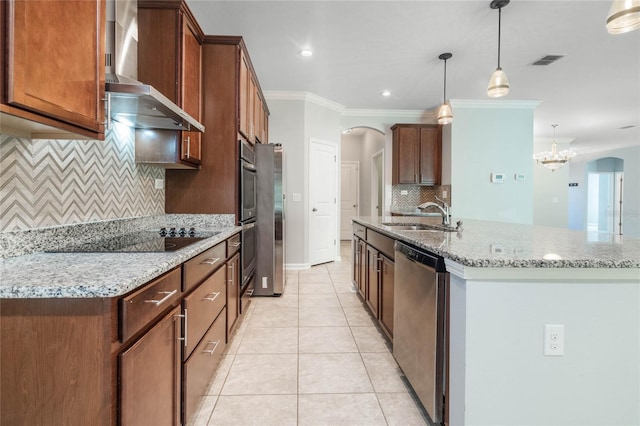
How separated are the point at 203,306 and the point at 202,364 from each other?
296 millimetres

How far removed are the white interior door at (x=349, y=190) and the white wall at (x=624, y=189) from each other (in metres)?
7.21

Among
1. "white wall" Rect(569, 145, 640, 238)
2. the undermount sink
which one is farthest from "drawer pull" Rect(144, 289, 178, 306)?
"white wall" Rect(569, 145, 640, 238)

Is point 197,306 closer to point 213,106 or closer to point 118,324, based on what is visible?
point 118,324

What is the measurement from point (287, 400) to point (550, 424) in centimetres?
120

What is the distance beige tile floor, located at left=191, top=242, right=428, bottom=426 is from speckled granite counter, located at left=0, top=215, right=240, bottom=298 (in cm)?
89

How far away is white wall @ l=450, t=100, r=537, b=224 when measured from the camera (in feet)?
17.5

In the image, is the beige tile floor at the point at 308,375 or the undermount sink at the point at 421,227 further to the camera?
the undermount sink at the point at 421,227

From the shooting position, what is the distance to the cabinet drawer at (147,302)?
0.92m

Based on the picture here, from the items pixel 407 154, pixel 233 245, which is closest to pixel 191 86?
pixel 233 245

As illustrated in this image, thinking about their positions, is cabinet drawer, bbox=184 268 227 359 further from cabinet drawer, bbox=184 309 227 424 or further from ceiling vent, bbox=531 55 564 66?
ceiling vent, bbox=531 55 564 66

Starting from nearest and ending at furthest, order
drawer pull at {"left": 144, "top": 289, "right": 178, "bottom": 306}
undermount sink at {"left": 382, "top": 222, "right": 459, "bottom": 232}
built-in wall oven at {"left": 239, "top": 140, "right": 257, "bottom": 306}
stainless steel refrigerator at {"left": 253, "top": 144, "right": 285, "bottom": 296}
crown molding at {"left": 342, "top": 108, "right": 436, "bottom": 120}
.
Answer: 1. drawer pull at {"left": 144, "top": 289, "right": 178, "bottom": 306}
2. undermount sink at {"left": 382, "top": 222, "right": 459, "bottom": 232}
3. built-in wall oven at {"left": 239, "top": 140, "right": 257, "bottom": 306}
4. stainless steel refrigerator at {"left": 253, "top": 144, "right": 285, "bottom": 296}
5. crown molding at {"left": 342, "top": 108, "right": 436, "bottom": 120}

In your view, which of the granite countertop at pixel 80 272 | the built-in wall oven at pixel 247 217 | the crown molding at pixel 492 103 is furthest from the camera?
the crown molding at pixel 492 103

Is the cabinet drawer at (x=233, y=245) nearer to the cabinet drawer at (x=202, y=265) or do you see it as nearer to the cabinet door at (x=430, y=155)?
the cabinet drawer at (x=202, y=265)

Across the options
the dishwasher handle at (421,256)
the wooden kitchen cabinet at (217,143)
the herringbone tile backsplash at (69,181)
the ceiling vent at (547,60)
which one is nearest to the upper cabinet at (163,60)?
the herringbone tile backsplash at (69,181)
